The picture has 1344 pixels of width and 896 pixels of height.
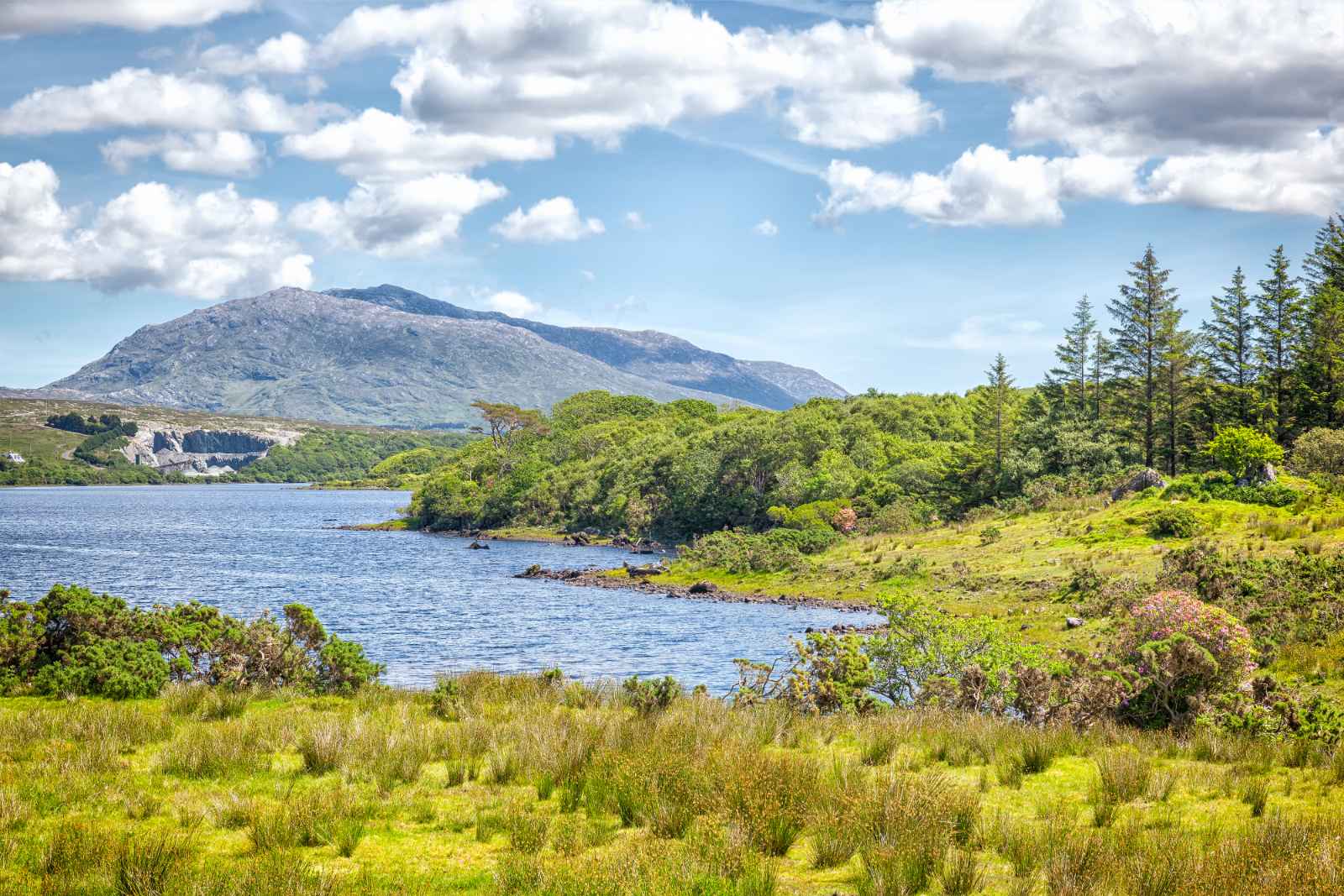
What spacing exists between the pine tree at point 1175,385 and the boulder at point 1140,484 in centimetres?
1691

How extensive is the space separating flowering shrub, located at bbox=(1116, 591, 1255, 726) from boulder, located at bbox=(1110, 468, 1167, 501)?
111 feet

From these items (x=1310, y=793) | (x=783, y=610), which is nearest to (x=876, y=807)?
(x=1310, y=793)

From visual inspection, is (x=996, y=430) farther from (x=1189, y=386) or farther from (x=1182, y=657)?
(x=1182, y=657)

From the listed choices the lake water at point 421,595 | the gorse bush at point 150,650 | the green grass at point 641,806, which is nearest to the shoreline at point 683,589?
the lake water at point 421,595

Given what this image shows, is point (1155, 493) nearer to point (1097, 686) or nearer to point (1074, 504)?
point (1074, 504)

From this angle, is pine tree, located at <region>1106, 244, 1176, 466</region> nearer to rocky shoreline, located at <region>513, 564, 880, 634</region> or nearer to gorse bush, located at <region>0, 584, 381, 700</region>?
rocky shoreline, located at <region>513, 564, 880, 634</region>

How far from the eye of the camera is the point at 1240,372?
62531 mm

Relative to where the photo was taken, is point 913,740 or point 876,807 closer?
point 876,807

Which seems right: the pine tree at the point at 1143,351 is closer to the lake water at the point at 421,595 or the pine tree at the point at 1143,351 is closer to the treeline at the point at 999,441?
the treeline at the point at 999,441

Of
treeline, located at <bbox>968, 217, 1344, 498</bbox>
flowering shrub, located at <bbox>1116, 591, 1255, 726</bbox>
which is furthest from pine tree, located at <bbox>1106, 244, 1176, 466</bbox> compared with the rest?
flowering shrub, located at <bbox>1116, 591, 1255, 726</bbox>

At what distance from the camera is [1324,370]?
5697 cm

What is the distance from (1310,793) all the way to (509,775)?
28.6ft

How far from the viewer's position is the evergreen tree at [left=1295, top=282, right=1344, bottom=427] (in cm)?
5584

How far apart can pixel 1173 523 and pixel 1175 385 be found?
105 feet
